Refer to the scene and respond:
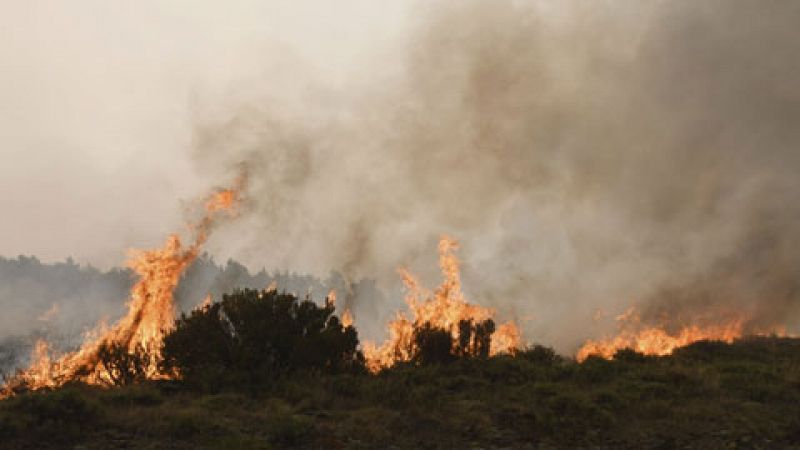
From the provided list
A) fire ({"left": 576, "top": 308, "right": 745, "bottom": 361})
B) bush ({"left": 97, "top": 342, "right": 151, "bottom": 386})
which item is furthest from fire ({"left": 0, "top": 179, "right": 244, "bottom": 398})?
fire ({"left": 576, "top": 308, "right": 745, "bottom": 361})

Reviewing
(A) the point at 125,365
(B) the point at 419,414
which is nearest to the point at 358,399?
(B) the point at 419,414

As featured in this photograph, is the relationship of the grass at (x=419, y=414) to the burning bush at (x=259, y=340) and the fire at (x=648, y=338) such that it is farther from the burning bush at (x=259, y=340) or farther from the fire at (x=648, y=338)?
the fire at (x=648, y=338)

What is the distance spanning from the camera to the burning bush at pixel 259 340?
1129cm

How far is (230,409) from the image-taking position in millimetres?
8289

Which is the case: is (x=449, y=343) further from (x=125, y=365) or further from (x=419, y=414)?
(x=125, y=365)

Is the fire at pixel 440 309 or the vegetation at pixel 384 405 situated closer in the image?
the vegetation at pixel 384 405

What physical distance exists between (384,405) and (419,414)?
2.93 feet

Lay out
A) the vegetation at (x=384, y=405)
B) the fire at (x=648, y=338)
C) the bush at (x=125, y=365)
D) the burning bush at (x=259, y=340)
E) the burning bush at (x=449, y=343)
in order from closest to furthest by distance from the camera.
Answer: the vegetation at (x=384, y=405) → the burning bush at (x=259, y=340) → the bush at (x=125, y=365) → the burning bush at (x=449, y=343) → the fire at (x=648, y=338)

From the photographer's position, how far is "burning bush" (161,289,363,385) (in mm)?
11289

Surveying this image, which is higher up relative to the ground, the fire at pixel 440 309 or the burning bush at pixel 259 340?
the fire at pixel 440 309

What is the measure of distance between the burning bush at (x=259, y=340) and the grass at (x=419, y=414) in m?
0.90

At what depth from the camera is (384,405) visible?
30.2 feet

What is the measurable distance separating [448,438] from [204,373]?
17.1ft

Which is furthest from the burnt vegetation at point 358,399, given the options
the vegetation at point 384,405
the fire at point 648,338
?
the fire at point 648,338
